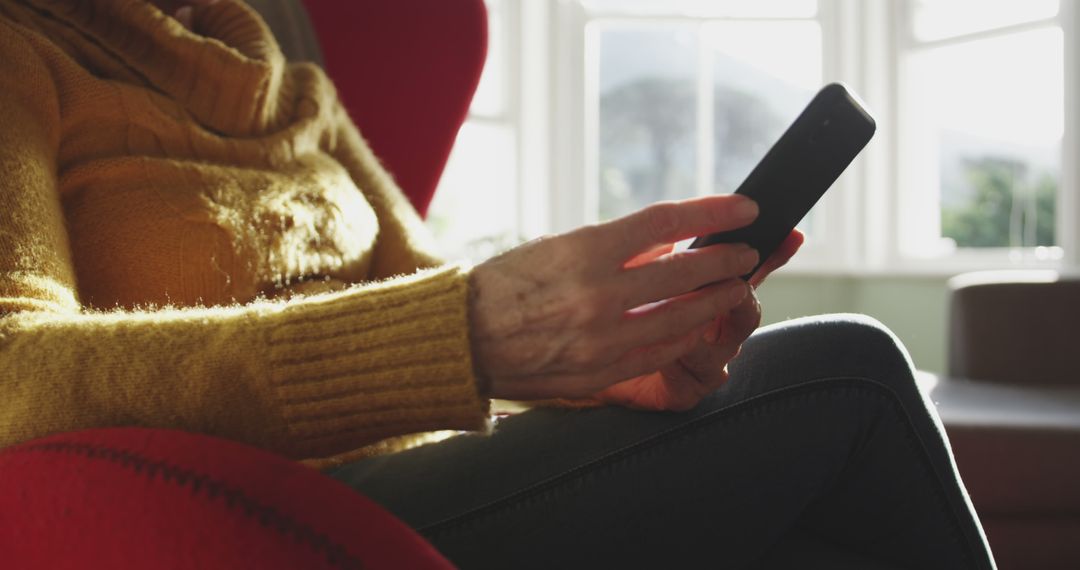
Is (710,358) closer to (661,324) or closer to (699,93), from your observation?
(661,324)

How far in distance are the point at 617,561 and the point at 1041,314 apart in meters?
1.43

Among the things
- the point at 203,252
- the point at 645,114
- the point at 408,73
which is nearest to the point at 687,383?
the point at 203,252

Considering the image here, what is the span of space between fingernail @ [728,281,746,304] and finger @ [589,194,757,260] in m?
0.03

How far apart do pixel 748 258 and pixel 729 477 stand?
0.61ft

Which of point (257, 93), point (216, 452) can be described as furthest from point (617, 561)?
point (257, 93)

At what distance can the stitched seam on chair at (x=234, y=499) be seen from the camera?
39cm

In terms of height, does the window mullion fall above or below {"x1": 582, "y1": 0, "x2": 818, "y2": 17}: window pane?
below

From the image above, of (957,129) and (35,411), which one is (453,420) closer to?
(35,411)

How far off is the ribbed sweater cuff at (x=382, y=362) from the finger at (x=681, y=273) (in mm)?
86

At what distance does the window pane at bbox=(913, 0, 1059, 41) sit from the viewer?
2588 millimetres

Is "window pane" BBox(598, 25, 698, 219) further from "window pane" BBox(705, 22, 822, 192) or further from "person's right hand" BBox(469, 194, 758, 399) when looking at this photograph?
"person's right hand" BBox(469, 194, 758, 399)

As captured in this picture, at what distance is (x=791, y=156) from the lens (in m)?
0.56

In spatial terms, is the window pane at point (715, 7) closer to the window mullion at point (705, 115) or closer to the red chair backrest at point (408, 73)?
the window mullion at point (705, 115)

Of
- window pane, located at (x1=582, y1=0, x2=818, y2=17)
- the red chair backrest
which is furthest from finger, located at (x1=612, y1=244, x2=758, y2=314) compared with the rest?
window pane, located at (x1=582, y1=0, x2=818, y2=17)
